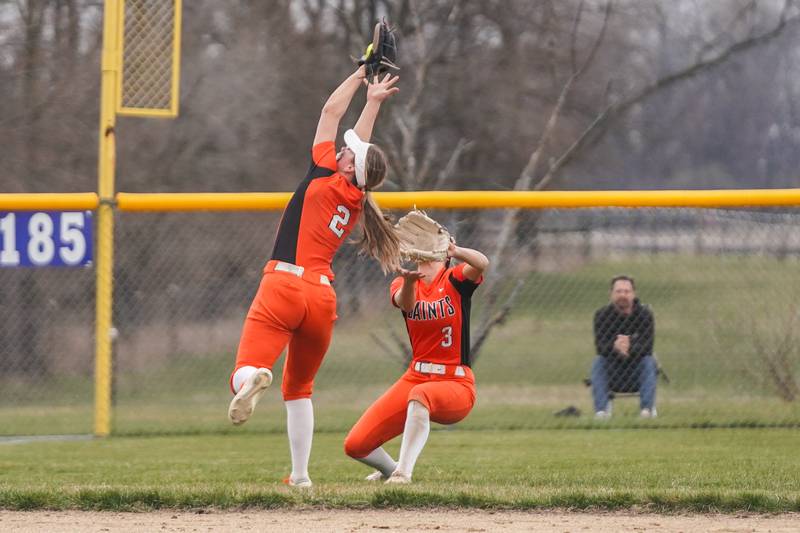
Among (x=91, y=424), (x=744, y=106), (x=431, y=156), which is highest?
(x=744, y=106)

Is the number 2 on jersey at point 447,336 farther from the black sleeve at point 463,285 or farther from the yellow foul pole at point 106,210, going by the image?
the yellow foul pole at point 106,210

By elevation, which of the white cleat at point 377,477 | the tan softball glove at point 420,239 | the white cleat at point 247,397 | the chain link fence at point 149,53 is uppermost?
the chain link fence at point 149,53

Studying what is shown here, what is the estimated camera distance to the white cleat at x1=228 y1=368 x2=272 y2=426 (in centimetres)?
494

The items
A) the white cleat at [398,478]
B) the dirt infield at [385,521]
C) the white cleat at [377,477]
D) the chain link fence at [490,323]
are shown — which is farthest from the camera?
the chain link fence at [490,323]

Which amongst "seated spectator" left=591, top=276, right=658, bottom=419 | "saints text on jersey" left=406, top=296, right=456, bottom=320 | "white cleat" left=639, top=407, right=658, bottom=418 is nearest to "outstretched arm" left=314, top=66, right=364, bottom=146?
"saints text on jersey" left=406, top=296, right=456, bottom=320

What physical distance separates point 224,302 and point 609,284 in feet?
11.2

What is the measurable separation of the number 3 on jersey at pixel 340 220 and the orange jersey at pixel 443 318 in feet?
2.00

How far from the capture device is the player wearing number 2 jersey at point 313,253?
5207 mm

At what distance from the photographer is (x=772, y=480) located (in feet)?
19.3

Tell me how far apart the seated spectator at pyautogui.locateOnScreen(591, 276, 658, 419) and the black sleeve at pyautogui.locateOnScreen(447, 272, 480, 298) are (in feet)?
11.0

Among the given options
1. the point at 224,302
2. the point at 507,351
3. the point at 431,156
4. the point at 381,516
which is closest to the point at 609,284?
the point at 507,351

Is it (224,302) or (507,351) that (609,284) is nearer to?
(507,351)

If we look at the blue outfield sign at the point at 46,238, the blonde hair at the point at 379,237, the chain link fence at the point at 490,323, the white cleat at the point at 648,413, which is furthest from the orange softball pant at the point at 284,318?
the white cleat at the point at 648,413

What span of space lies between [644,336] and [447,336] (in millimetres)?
3593
